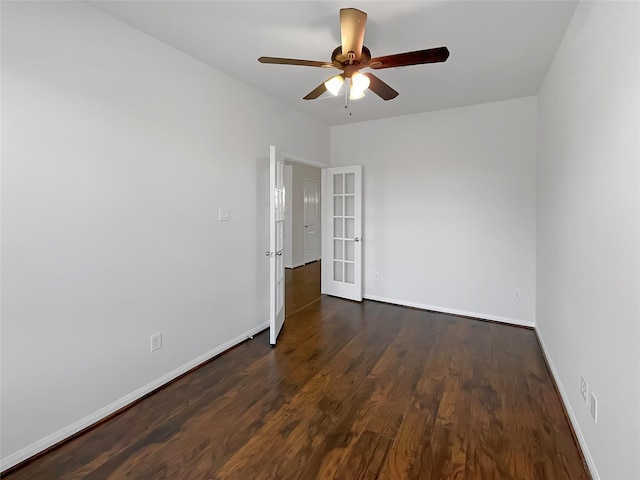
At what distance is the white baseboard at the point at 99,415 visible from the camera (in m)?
1.71

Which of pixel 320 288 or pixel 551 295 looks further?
pixel 320 288

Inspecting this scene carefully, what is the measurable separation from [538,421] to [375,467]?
3.80 feet

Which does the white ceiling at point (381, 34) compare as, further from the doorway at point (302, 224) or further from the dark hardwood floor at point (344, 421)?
the doorway at point (302, 224)

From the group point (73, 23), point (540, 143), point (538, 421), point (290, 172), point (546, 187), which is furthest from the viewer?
point (290, 172)

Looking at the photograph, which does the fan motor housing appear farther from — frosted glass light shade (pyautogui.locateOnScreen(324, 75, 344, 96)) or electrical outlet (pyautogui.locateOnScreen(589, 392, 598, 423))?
electrical outlet (pyautogui.locateOnScreen(589, 392, 598, 423))

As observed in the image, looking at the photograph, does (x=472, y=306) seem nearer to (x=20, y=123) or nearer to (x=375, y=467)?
(x=375, y=467)

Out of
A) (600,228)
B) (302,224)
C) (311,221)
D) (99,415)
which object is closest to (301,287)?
(302,224)

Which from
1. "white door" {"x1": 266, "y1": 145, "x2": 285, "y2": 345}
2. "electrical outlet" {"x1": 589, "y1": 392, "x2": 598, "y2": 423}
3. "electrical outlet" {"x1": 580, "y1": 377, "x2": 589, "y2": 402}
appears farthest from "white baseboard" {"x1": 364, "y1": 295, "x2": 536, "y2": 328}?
"electrical outlet" {"x1": 589, "y1": 392, "x2": 598, "y2": 423}

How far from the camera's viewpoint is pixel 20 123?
1.68 meters

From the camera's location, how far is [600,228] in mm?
1576

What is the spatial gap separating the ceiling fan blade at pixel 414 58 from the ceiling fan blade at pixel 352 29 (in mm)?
136

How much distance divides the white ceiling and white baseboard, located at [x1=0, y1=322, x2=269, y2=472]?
255 cm

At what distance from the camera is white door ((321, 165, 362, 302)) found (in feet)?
15.1

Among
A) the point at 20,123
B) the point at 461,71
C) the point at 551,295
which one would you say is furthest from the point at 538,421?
the point at 20,123
